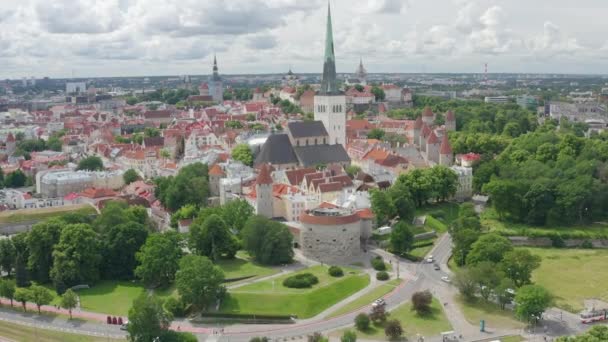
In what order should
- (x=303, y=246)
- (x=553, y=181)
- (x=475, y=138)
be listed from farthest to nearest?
(x=475, y=138), (x=553, y=181), (x=303, y=246)

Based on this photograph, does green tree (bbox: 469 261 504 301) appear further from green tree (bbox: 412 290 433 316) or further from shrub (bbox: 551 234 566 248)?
shrub (bbox: 551 234 566 248)

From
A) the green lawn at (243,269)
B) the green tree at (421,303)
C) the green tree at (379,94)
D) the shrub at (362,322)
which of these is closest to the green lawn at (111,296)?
the green lawn at (243,269)

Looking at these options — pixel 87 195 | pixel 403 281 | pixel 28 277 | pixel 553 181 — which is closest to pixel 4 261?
pixel 28 277

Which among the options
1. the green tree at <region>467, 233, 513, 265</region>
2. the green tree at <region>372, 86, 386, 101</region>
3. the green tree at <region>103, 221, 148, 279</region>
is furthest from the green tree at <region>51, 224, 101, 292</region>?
the green tree at <region>372, 86, 386, 101</region>

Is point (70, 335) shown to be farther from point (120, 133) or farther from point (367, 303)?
point (120, 133)

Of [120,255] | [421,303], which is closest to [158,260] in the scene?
[120,255]

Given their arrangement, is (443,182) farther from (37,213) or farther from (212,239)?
(37,213)
